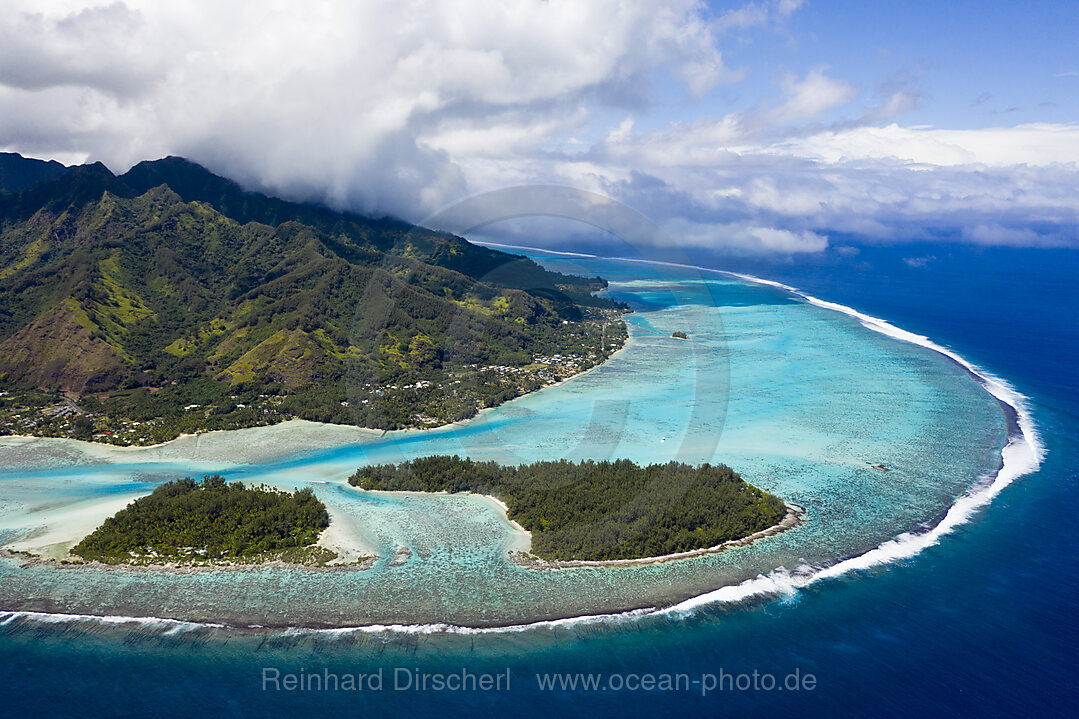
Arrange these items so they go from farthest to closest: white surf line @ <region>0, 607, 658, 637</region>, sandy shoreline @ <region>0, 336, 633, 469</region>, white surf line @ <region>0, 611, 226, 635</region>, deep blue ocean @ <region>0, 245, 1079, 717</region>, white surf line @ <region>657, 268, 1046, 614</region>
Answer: sandy shoreline @ <region>0, 336, 633, 469</region>
white surf line @ <region>657, 268, 1046, 614</region>
white surf line @ <region>0, 611, 226, 635</region>
white surf line @ <region>0, 607, 658, 637</region>
deep blue ocean @ <region>0, 245, 1079, 717</region>

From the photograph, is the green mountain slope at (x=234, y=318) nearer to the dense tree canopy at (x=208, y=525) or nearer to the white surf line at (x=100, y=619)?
the dense tree canopy at (x=208, y=525)

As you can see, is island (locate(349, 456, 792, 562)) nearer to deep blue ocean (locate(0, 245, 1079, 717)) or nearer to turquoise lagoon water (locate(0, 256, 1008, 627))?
turquoise lagoon water (locate(0, 256, 1008, 627))

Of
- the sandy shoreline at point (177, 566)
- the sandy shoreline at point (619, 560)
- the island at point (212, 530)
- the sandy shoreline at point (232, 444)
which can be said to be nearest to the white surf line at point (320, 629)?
the sandy shoreline at point (177, 566)

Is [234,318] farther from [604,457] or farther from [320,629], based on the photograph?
[320,629]

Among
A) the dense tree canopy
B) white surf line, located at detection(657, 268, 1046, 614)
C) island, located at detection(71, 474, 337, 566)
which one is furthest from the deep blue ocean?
the dense tree canopy

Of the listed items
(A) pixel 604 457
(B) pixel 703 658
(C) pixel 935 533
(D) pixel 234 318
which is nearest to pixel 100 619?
(B) pixel 703 658

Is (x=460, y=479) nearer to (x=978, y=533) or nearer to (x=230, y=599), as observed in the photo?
(x=230, y=599)

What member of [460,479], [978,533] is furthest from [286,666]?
[978,533]
